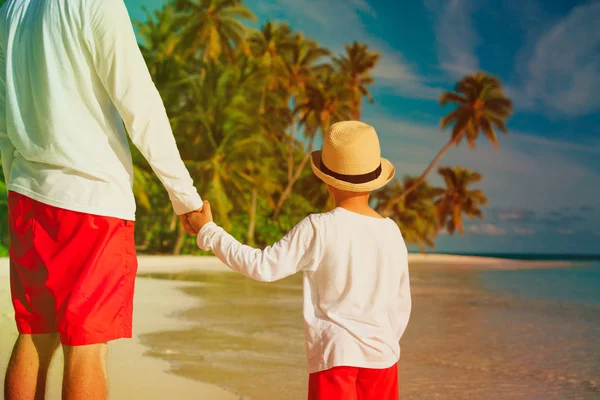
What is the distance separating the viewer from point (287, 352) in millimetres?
5055

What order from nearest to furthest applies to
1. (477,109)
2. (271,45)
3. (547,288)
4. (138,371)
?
(138,371) → (547,288) → (271,45) → (477,109)

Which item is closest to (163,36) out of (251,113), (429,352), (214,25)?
(214,25)

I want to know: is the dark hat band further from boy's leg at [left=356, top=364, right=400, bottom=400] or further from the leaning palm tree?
the leaning palm tree

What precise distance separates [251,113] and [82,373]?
22647 mm

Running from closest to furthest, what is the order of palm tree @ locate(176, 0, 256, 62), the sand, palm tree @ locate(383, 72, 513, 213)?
1. the sand
2. palm tree @ locate(176, 0, 256, 62)
3. palm tree @ locate(383, 72, 513, 213)

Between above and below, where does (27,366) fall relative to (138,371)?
above

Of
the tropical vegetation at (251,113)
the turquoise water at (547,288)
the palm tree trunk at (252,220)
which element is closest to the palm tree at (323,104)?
the tropical vegetation at (251,113)

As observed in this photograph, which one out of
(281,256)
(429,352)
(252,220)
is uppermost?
(281,256)

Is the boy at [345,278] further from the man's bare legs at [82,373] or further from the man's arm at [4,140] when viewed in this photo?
the man's arm at [4,140]

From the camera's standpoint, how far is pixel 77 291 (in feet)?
5.55

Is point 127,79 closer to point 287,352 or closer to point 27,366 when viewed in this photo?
point 27,366

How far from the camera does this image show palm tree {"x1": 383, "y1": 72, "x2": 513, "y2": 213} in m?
34.6

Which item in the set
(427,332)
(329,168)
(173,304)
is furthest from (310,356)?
(173,304)

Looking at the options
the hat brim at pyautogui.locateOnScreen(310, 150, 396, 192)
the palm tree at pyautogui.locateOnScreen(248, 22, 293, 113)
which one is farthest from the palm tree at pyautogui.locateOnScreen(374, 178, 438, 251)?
the hat brim at pyautogui.locateOnScreen(310, 150, 396, 192)
